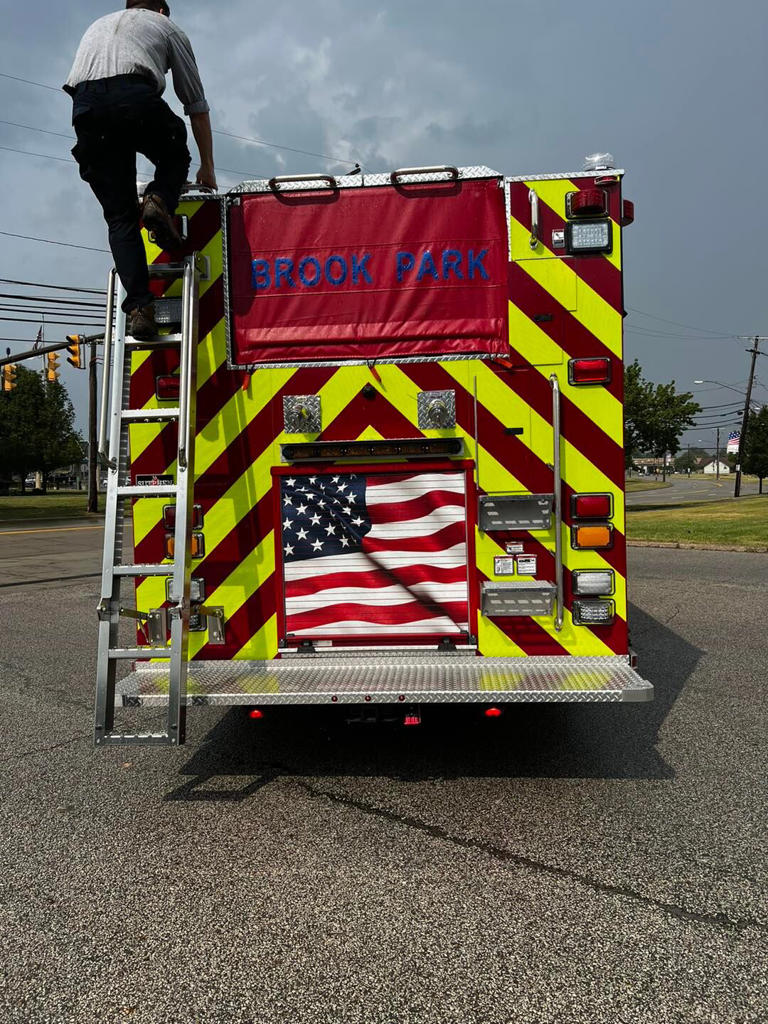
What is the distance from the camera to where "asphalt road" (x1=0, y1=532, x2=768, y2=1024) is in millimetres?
2443

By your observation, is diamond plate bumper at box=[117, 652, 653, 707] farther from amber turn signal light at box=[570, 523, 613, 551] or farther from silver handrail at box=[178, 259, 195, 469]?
silver handrail at box=[178, 259, 195, 469]

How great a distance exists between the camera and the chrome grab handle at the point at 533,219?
4.01 metres

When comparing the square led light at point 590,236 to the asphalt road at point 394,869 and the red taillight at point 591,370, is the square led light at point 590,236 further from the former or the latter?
the asphalt road at point 394,869

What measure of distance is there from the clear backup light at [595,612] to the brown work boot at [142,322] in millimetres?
2427

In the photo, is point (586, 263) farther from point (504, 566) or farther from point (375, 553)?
point (375, 553)

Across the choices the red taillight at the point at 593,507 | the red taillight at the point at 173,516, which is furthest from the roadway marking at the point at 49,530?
the red taillight at the point at 593,507

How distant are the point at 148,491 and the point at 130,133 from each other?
5.43 ft

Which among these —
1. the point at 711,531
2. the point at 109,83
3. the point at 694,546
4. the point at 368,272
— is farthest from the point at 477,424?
the point at 711,531

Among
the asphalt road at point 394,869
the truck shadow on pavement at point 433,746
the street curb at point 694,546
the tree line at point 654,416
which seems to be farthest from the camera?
the tree line at point 654,416

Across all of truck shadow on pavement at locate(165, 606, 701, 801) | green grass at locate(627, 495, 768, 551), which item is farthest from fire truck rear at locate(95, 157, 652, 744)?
green grass at locate(627, 495, 768, 551)

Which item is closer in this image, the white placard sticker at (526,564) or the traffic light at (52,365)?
the white placard sticker at (526,564)

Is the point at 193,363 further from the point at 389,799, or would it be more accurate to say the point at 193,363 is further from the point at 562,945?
the point at 562,945

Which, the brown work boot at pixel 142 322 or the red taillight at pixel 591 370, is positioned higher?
the brown work boot at pixel 142 322

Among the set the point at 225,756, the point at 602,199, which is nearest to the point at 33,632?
the point at 225,756
